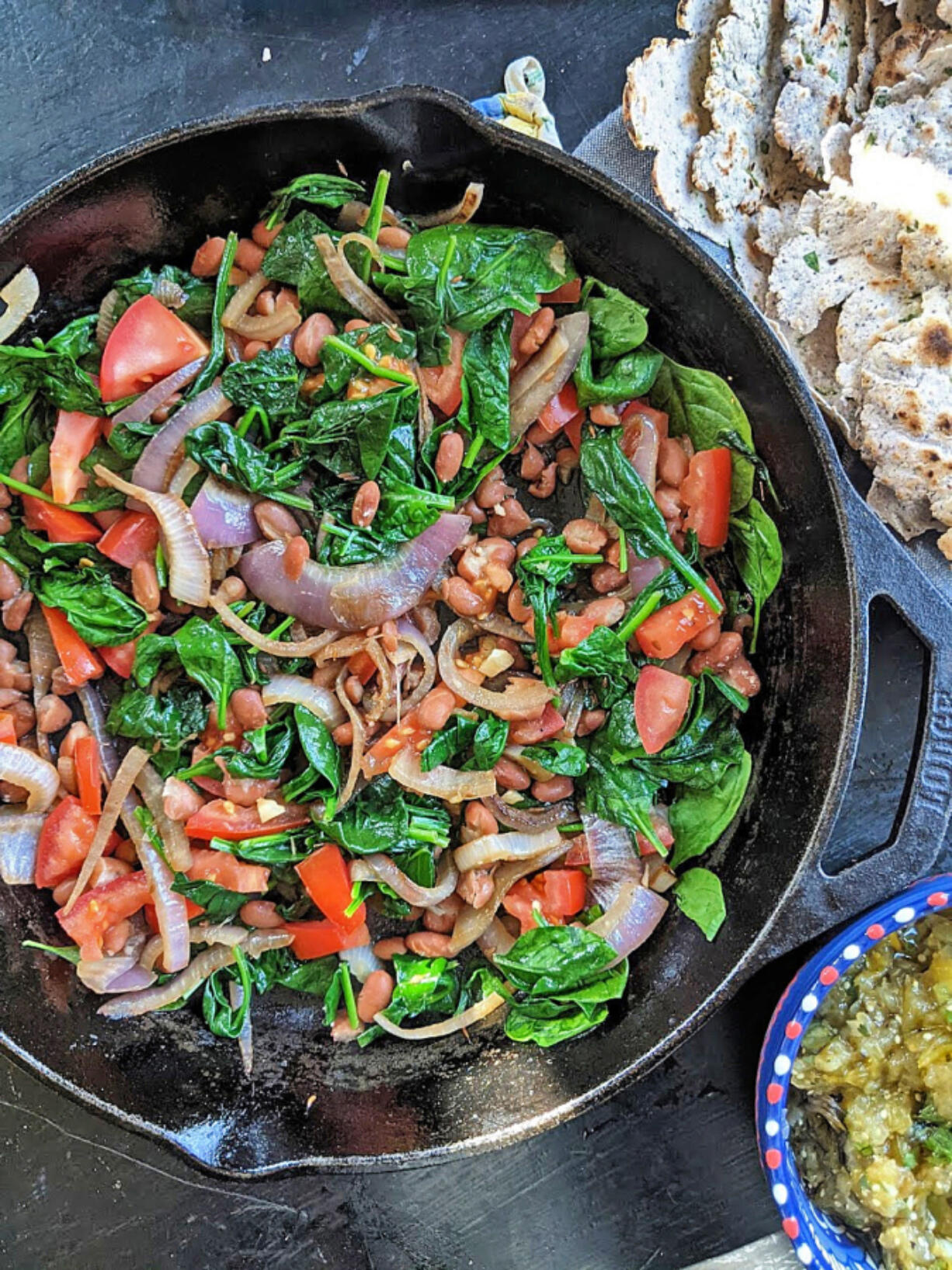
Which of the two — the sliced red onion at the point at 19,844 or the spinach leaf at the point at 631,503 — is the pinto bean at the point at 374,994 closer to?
the sliced red onion at the point at 19,844

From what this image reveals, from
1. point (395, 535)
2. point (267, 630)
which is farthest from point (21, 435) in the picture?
point (395, 535)

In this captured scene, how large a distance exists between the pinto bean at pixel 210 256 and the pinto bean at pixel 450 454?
2.94 feet

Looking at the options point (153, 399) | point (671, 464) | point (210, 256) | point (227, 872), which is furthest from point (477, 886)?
point (210, 256)

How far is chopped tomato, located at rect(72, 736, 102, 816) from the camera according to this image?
3.14 metres

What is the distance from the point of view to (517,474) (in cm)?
332

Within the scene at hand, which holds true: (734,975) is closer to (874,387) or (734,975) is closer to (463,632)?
(463,632)

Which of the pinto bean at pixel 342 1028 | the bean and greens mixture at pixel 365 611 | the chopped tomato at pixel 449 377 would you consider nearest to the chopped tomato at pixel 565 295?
the bean and greens mixture at pixel 365 611

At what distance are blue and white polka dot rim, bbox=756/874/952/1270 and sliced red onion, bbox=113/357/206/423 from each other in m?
2.59

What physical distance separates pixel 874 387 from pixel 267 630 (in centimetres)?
201

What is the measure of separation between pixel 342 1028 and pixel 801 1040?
1.47 meters

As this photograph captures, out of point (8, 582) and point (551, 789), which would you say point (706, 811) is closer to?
point (551, 789)

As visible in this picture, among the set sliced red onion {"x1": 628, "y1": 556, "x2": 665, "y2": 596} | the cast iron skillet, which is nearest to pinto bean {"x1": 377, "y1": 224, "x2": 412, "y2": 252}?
the cast iron skillet

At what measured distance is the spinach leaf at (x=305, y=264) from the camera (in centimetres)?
308

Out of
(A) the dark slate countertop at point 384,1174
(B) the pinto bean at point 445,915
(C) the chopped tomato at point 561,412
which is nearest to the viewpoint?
(C) the chopped tomato at point 561,412
